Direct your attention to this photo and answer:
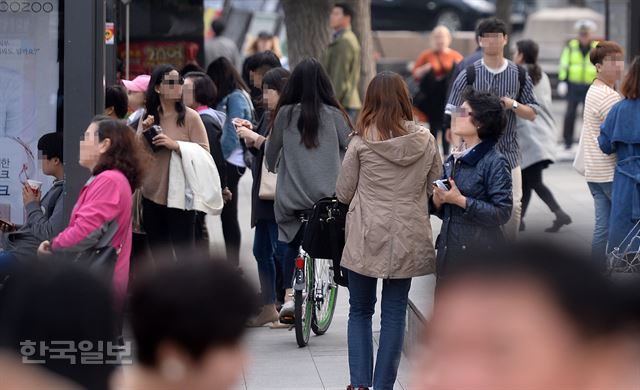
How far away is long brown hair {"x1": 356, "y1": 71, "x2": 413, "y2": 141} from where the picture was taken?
5.79 m

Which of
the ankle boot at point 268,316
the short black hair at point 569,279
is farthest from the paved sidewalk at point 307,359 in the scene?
the short black hair at point 569,279

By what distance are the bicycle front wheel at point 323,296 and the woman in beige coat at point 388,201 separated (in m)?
1.52

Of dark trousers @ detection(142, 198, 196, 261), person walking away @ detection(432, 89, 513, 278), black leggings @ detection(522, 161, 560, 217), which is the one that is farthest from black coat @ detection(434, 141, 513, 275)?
black leggings @ detection(522, 161, 560, 217)


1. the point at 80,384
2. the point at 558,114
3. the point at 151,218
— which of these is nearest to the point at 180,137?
the point at 151,218

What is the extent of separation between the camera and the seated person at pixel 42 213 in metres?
6.19

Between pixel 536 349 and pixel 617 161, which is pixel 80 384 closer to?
pixel 536 349

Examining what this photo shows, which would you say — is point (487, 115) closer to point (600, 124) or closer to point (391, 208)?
point (391, 208)

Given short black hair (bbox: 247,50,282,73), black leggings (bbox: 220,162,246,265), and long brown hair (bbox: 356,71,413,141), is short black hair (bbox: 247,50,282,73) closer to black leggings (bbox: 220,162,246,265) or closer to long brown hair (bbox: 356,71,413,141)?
black leggings (bbox: 220,162,246,265)

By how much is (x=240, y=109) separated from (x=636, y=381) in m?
6.62

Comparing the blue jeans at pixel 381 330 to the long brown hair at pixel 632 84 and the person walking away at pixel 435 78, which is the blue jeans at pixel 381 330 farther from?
the person walking away at pixel 435 78

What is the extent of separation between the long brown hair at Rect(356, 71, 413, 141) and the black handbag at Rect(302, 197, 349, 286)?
1.58 ft

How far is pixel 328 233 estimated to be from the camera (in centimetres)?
626

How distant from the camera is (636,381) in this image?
2363 millimetres

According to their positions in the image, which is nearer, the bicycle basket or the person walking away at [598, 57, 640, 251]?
the bicycle basket
